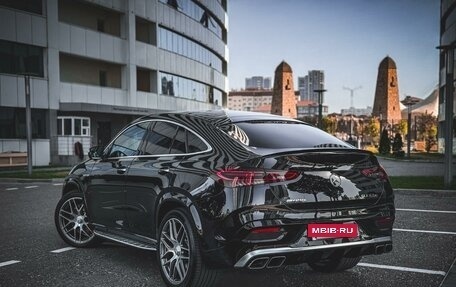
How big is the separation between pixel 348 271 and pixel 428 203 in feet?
20.9

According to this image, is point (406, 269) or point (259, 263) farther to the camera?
point (406, 269)

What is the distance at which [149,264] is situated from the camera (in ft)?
18.0

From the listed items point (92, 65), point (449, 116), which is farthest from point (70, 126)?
point (449, 116)

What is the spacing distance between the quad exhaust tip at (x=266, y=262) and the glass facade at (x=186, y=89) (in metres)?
35.1

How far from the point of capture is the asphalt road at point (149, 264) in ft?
15.9

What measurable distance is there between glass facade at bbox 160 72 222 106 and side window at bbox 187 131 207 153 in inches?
1340

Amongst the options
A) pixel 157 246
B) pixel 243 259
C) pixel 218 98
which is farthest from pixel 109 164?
pixel 218 98

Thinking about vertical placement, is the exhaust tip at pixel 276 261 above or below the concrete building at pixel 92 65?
below

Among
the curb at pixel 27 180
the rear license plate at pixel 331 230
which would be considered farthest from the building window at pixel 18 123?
the rear license plate at pixel 331 230

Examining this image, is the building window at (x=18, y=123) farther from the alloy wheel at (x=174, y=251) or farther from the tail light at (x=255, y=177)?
the tail light at (x=255, y=177)

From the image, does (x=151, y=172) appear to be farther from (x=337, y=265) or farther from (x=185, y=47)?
(x=185, y=47)

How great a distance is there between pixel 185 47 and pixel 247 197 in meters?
38.6

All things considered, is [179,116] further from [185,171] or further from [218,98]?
[218,98]

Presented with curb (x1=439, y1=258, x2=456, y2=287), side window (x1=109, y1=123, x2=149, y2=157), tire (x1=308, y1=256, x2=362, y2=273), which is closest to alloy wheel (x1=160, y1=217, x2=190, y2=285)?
side window (x1=109, y1=123, x2=149, y2=157)
